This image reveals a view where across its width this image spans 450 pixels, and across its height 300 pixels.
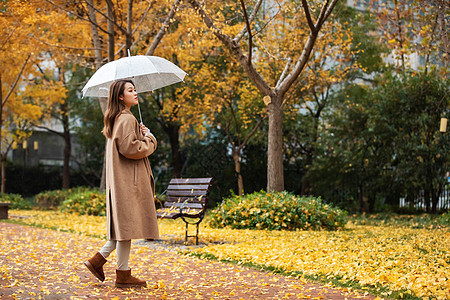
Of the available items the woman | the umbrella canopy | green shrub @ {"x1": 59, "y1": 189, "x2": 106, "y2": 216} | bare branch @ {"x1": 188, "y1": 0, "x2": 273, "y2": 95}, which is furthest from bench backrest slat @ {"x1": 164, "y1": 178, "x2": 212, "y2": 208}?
green shrub @ {"x1": 59, "y1": 189, "x2": 106, "y2": 216}

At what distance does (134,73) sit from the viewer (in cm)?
555

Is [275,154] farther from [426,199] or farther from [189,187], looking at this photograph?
[426,199]

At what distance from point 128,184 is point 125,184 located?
0.09 ft

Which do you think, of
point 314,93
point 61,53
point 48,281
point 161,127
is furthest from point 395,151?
point 48,281

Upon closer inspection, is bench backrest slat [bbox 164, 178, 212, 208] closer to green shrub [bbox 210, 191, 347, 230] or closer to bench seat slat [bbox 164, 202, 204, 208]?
bench seat slat [bbox 164, 202, 204, 208]

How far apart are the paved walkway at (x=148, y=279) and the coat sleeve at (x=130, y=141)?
49.4 inches

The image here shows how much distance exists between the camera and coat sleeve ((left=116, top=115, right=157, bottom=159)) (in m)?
4.67

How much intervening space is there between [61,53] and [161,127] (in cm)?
561

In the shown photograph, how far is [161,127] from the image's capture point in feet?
67.8

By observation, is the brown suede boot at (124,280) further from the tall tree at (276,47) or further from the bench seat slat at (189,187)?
the tall tree at (276,47)

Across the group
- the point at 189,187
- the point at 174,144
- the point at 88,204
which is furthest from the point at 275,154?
the point at 174,144

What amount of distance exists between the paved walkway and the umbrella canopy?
201 cm

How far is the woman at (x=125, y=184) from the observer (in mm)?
4695

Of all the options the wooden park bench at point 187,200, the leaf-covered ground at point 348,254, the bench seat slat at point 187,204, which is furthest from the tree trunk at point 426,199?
the bench seat slat at point 187,204
